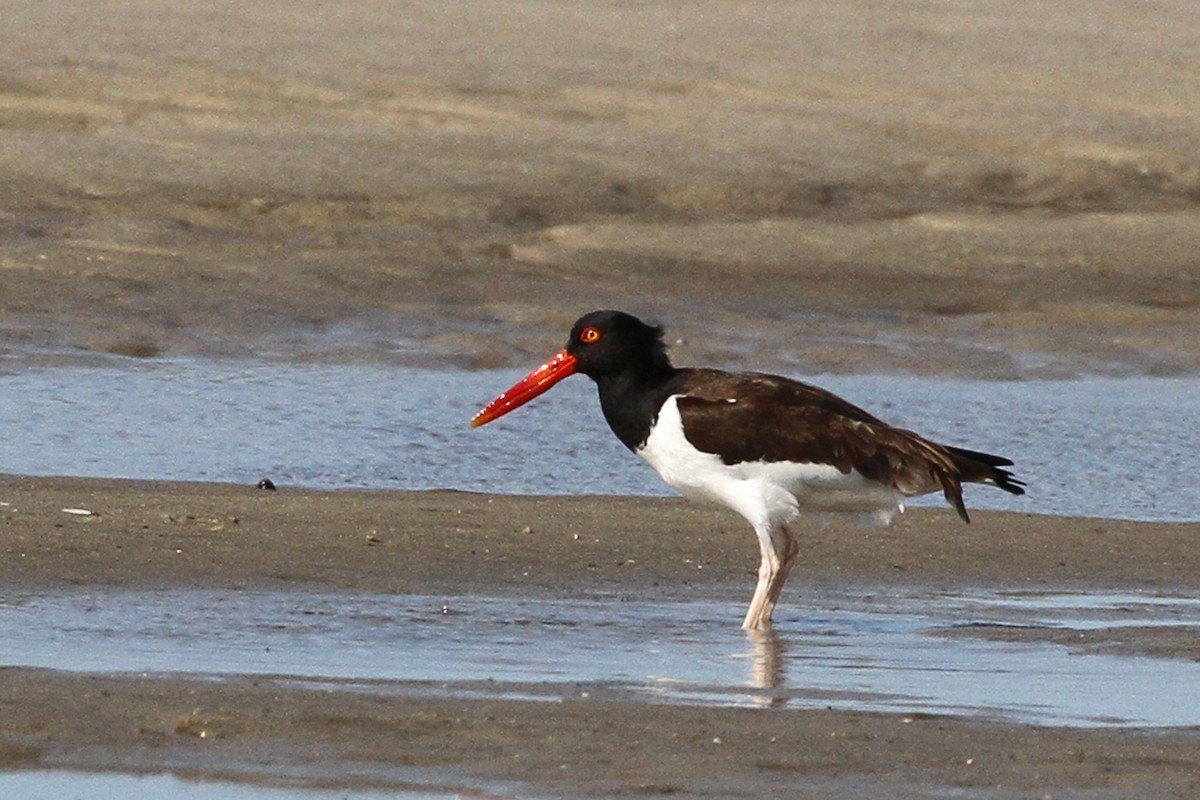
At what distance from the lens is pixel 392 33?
1745 centimetres

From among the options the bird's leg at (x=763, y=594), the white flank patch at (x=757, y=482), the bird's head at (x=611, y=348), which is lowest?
the bird's leg at (x=763, y=594)

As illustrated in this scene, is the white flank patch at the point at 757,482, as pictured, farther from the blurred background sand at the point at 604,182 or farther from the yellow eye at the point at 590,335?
the blurred background sand at the point at 604,182

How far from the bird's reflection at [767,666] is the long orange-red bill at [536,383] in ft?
5.10

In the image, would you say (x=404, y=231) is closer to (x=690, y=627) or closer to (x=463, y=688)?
(x=690, y=627)

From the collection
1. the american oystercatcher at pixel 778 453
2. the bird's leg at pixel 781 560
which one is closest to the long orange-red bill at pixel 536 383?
the american oystercatcher at pixel 778 453

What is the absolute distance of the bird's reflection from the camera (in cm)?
551

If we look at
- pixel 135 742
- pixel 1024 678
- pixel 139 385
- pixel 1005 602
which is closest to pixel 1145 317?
pixel 139 385

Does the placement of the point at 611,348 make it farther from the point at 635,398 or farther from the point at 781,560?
the point at 781,560

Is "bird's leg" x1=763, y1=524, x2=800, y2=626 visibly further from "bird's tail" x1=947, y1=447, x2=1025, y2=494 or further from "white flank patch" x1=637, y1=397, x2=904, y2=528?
"bird's tail" x1=947, y1=447, x2=1025, y2=494

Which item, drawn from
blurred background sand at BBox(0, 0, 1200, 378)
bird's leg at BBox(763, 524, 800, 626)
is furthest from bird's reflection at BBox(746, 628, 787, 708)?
blurred background sand at BBox(0, 0, 1200, 378)

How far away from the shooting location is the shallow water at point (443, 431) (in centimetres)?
920

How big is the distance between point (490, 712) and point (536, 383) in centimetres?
318

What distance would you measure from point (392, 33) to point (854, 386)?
6.81 metres

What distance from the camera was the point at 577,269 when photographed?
45.1ft
